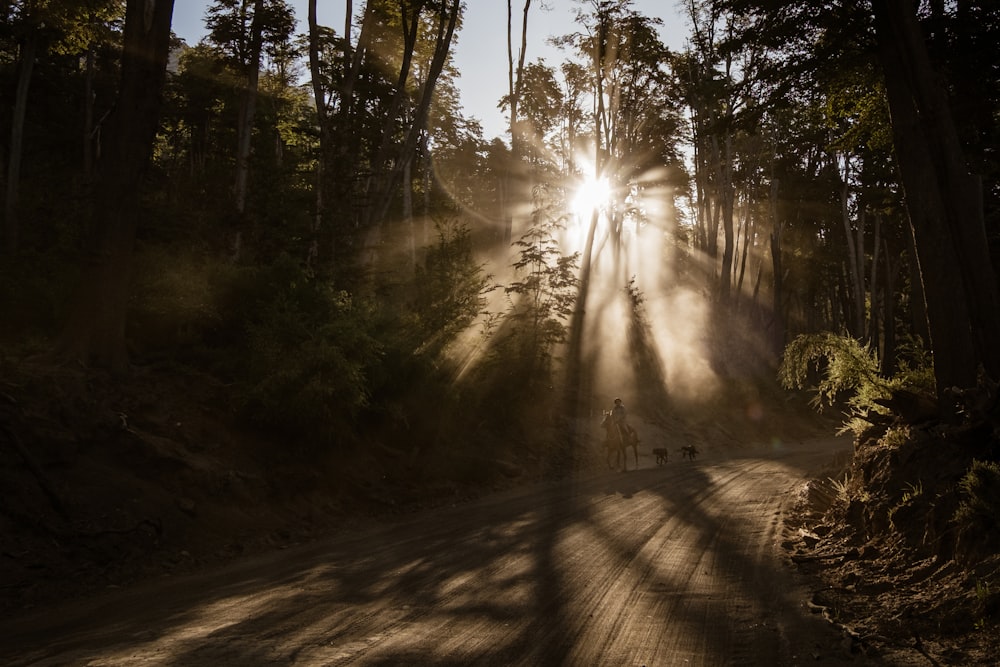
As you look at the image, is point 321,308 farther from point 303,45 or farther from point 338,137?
point 303,45

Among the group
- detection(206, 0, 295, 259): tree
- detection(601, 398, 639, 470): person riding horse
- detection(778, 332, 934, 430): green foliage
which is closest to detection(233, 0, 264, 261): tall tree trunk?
detection(206, 0, 295, 259): tree

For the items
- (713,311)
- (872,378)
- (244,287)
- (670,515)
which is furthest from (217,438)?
(713,311)

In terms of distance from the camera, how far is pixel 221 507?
1030 cm

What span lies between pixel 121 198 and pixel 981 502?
12.7 meters

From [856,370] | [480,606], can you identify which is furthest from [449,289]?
[480,606]

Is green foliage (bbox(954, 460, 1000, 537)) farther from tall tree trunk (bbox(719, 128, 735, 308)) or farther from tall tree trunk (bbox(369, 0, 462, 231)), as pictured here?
tall tree trunk (bbox(719, 128, 735, 308))

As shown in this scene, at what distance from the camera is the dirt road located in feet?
15.8

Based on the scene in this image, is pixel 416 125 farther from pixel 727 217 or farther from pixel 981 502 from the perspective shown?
pixel 727 217

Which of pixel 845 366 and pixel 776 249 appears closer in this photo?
pixel 845 366

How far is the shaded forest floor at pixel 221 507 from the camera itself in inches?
210

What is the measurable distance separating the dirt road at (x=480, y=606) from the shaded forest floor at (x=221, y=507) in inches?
20.9

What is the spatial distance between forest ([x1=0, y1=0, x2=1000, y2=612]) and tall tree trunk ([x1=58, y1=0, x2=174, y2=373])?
0.12 ft

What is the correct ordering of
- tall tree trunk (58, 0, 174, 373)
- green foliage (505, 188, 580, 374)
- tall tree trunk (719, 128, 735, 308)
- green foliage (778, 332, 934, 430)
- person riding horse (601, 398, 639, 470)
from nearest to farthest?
green foliage (778, 332, 934, 430) < tall tree trunk (58, 0, 174, 373) < person riding horse (601, 398, 639, 470) < green foliage (505, 188, 580, 374) < tall tree trunk (719, 128, 735, 308)

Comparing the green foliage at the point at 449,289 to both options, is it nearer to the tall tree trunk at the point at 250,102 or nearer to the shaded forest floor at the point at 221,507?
the shaded forest floor at the point at 221,507
